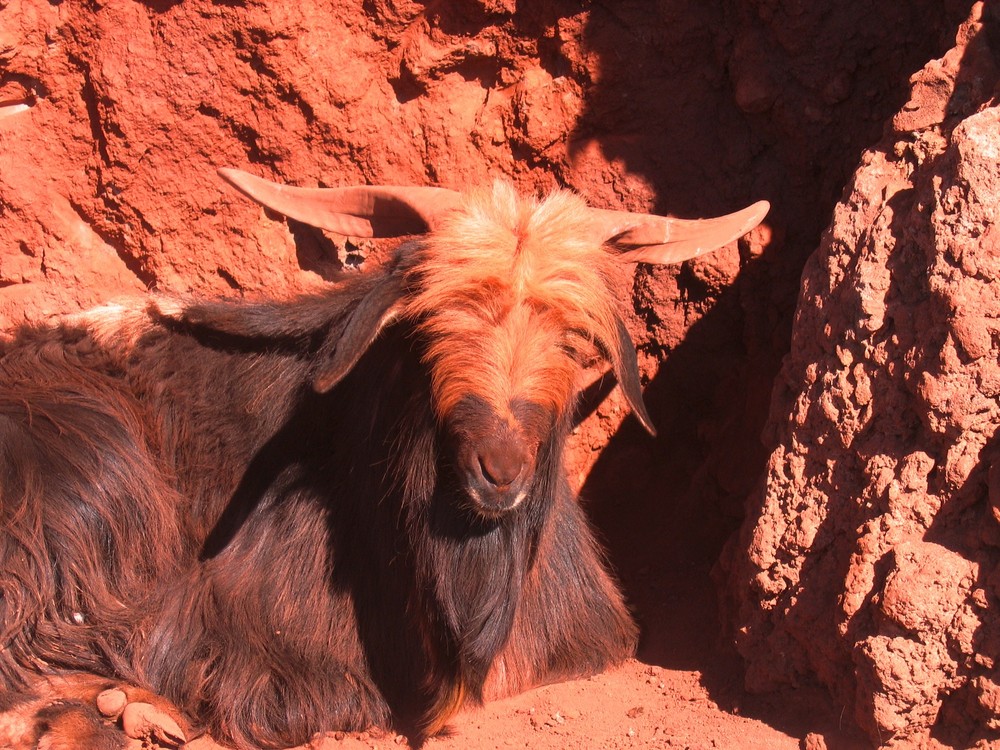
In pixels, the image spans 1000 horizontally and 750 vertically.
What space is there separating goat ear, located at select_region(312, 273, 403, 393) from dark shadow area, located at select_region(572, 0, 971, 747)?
2.27 m

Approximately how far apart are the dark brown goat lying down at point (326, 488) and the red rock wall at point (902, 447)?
69 cm

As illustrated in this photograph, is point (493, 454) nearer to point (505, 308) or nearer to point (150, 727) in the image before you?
point (505, 308)

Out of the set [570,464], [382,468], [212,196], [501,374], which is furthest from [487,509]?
[212,196]

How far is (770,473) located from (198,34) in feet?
12.2

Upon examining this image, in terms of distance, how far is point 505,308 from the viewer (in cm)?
392

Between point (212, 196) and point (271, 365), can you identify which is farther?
point (212, 196)

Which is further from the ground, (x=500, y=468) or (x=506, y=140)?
(x=506, y=140)

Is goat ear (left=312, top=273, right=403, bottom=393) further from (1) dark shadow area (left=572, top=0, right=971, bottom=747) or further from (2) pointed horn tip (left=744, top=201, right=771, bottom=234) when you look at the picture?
(1) dark shadow area (left=572, top=0, right=971, bottom=747)

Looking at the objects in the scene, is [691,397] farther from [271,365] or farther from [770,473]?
[271,365]

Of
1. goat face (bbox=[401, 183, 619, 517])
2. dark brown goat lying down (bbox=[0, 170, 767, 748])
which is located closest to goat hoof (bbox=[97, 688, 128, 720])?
dark brown goat lying down (bbox=[0, 170, 767, 748])

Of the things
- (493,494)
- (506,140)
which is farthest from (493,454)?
(506,140)

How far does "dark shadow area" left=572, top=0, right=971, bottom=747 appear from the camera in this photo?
556cm

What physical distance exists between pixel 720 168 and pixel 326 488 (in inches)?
111

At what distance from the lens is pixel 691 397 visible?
6191 millimetres
